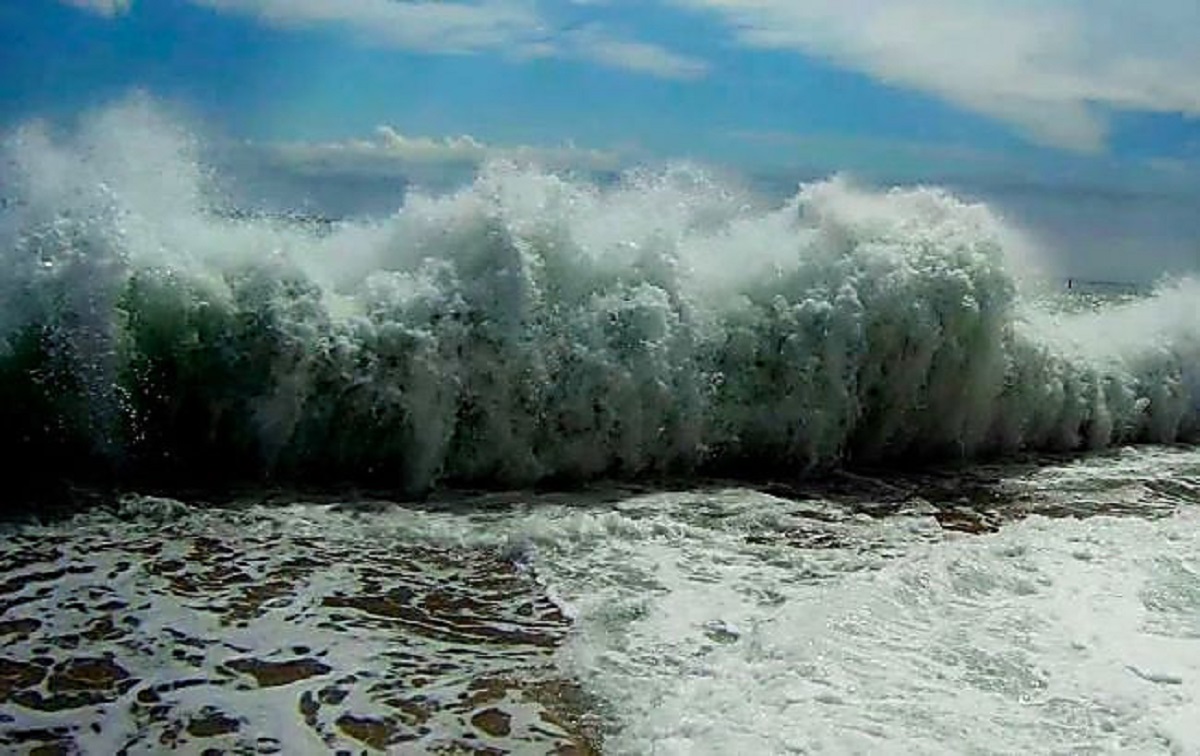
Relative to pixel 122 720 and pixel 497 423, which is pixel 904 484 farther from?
pixel 122 720

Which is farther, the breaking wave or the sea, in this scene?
the breaking wave

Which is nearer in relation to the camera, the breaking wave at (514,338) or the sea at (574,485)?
the sea at (574,485)

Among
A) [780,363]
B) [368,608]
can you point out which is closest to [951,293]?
[780,363]

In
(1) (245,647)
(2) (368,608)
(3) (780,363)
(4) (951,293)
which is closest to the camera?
(1) (245,647)

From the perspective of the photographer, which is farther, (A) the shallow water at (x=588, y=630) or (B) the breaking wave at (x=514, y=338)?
(B) the breaking wave at (x=514, y=338)
